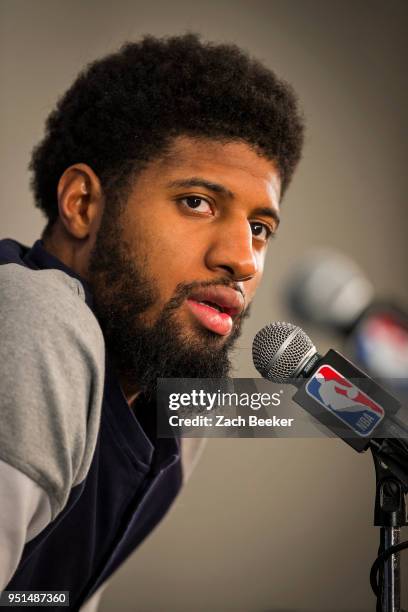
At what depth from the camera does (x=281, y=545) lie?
1.74m

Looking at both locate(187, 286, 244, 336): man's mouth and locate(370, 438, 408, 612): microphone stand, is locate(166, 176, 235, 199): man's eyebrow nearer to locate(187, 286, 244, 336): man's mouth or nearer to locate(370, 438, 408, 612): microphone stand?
locate(187, 286, 244, 336): man's mouth

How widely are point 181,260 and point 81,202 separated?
0.24 metres

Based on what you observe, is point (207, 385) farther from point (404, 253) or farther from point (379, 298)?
point (404, 253)

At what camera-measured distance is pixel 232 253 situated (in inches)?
39.2

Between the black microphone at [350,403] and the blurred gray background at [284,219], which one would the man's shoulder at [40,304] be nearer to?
the black microphone at [350,403]

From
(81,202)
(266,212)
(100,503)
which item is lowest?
(100,503)

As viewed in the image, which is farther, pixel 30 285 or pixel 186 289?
→ pixel 186 289

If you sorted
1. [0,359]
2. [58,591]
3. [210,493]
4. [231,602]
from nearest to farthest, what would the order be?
[0,359] → [58,591] → [231,602] → [210,493]

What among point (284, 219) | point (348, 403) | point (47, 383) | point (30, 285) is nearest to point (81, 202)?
point (30, 285)

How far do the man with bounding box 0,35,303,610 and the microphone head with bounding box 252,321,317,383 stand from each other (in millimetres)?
248

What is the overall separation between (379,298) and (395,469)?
0.18 m

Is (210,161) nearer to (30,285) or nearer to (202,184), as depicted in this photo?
(202,184)

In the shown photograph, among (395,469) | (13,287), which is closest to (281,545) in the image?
(395,469)

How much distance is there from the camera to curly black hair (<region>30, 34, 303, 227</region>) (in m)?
1.10
